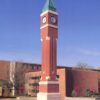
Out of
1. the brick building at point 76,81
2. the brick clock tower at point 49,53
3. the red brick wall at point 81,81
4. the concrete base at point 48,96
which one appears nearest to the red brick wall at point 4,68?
the brick building at point 76,81

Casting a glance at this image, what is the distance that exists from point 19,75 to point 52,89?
3392 cm

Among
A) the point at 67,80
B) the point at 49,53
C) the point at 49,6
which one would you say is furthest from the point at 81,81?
the point at 49,6

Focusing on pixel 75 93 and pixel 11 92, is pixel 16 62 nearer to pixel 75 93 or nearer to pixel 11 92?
pixel 11 92

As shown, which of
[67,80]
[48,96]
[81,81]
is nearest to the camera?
[48,96]

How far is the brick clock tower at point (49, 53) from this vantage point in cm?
3983

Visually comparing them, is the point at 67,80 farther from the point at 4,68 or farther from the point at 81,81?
the point at 4,68

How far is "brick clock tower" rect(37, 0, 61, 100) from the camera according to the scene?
3983 cm

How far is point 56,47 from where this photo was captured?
42000 millimetres

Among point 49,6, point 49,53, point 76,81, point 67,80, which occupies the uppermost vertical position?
point 49,6

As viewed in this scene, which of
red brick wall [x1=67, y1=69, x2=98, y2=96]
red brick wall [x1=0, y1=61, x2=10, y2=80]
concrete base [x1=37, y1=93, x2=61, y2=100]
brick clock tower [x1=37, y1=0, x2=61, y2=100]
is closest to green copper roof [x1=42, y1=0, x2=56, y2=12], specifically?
brick clock tower [x1=37, y1=0, x2=61, y2=100]

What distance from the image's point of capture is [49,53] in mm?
41031

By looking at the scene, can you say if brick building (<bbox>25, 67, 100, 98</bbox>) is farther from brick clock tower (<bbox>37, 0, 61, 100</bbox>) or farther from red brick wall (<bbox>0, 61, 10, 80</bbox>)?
red brick wall (<bbox>0, 61, 10, 80</bbox>)

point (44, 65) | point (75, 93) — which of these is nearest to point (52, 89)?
point (44, 65)

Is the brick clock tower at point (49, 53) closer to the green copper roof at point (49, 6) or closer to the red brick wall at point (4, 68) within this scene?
the green copper roof at point (49, 6)
